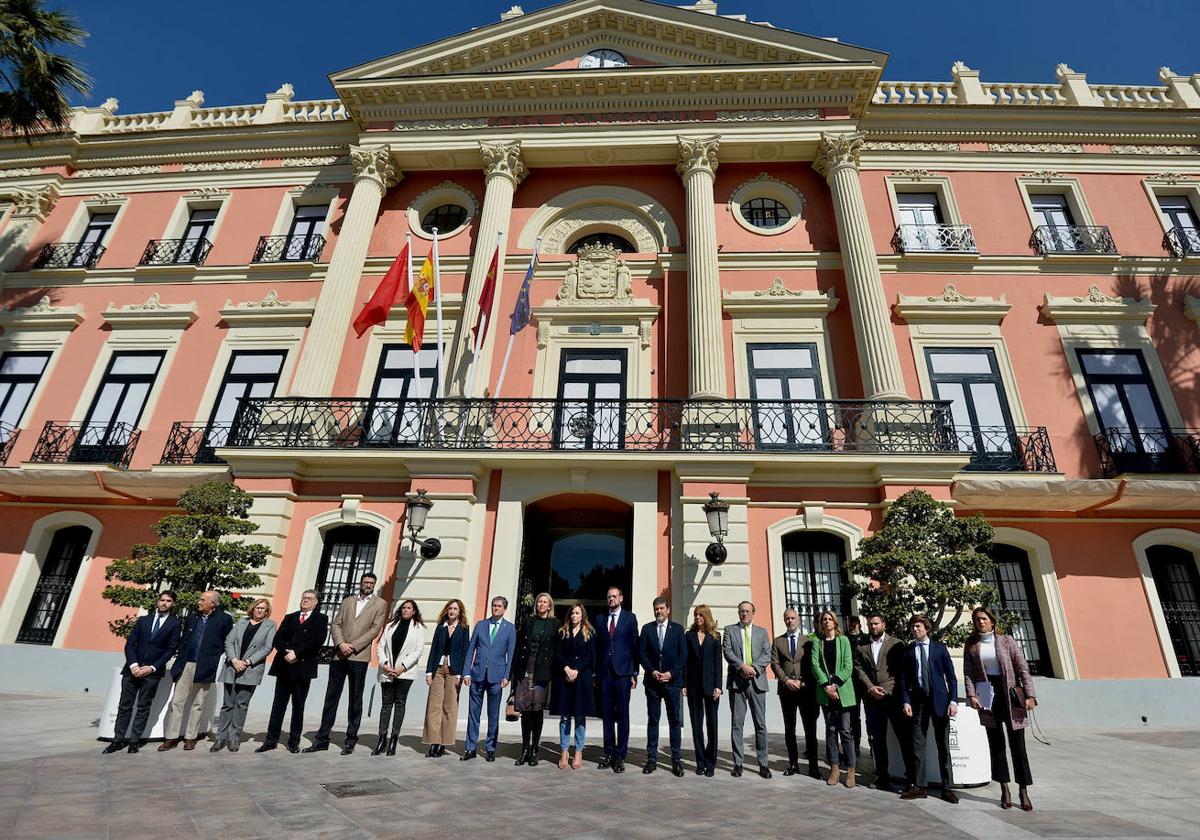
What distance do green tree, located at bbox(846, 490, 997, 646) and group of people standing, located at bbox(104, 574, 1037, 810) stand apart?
0.98 m

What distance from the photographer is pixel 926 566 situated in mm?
7633

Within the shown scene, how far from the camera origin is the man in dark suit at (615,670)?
6.39 meters

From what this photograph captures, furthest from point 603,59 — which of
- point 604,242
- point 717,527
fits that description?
point 717,527

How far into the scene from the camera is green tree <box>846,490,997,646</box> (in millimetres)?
7555

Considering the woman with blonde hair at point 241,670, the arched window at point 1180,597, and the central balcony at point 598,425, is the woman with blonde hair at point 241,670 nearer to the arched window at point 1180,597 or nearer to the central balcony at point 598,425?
the central balcony at point 598,425

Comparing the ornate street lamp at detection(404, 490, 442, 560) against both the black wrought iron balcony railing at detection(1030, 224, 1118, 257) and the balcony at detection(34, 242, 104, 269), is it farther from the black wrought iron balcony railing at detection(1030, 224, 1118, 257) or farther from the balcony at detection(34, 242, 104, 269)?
the black wrought iron balcony railing at detection(1030, 224, 1118, 257)

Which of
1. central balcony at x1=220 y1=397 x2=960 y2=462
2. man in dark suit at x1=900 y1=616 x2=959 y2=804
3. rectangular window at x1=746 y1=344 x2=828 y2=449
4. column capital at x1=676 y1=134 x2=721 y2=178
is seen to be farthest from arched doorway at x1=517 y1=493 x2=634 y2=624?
column capital at x1=676 y1=134 x2=721 y2=178

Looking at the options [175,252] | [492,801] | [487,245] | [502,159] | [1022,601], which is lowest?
[492,801]

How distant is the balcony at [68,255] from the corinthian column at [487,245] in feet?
34.6

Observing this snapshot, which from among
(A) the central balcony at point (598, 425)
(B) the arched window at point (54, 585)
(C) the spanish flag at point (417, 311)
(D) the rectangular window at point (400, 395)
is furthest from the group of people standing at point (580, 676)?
(B) the arched window at point (54, 585)

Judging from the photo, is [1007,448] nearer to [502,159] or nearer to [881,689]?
[881,689]

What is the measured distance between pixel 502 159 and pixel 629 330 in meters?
5.52

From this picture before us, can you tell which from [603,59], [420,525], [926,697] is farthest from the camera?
[603,59]

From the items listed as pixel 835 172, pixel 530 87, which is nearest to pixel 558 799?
pixel 835 172
